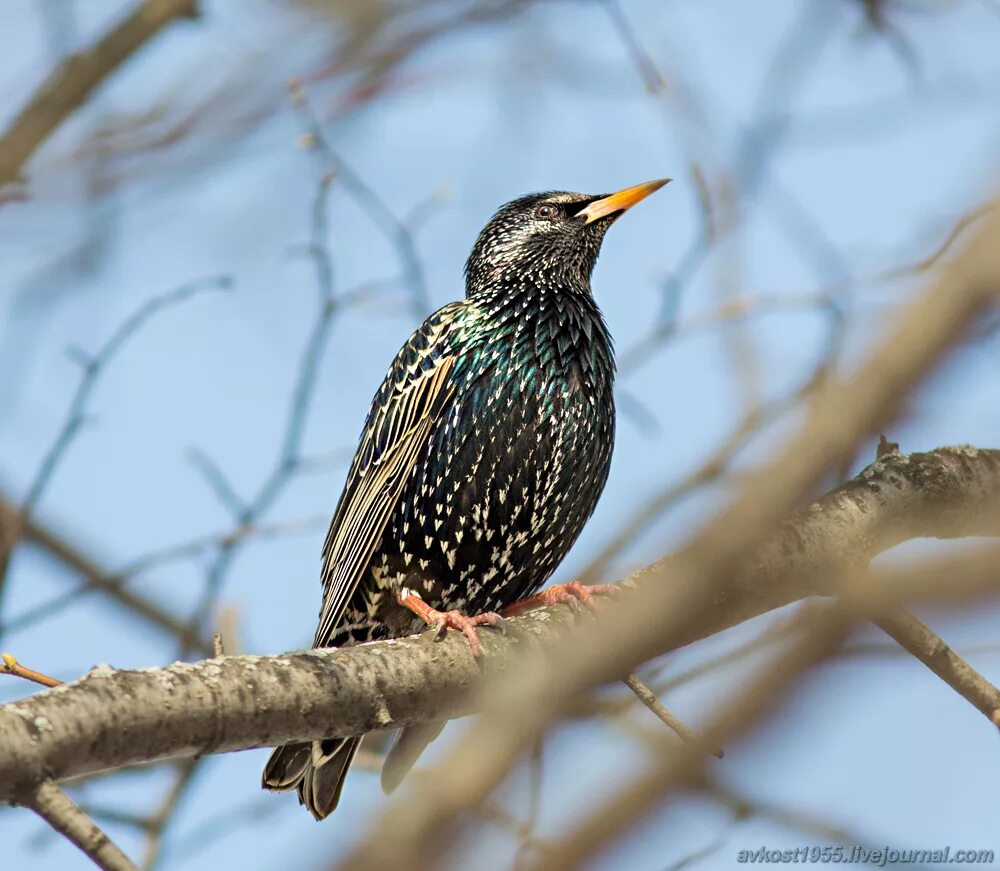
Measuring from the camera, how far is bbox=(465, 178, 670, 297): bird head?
4711 millimetres

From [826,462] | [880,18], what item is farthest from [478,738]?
[880,18]

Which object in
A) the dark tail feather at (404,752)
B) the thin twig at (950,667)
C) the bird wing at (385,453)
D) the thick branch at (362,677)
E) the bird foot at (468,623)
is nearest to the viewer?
the thick branch at (362,677)

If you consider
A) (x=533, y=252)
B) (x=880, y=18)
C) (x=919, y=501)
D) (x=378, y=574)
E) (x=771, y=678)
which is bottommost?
(x=771, y=678)

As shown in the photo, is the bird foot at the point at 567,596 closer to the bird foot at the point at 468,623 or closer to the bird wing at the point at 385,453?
the bird foot at the point at 468,623

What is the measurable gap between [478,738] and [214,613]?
120 inches

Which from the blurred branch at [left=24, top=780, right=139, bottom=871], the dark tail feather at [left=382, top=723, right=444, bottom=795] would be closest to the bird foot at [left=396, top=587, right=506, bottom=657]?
the dark tail feather at [left=382, top=723, right=444, bottom=795]

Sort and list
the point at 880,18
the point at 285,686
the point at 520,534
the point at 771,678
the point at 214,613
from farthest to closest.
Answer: the point at 880,18 → the point at 214,613 → the point at 520,534 → the point at 285,686 → the point at 771,678

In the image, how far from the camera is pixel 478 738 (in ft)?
4.66

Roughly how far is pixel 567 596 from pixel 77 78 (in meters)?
2.14

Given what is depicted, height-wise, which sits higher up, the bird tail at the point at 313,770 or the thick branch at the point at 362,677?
the bird tail at the point at 313,770

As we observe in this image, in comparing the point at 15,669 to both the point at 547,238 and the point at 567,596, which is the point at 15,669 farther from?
the point at 547,238

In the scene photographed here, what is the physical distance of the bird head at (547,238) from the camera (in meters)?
4.71

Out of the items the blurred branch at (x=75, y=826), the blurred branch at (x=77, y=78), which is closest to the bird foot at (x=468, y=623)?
the blurred branch at (x=75, y=826)

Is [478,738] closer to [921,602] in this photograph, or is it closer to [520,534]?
[921,602]
